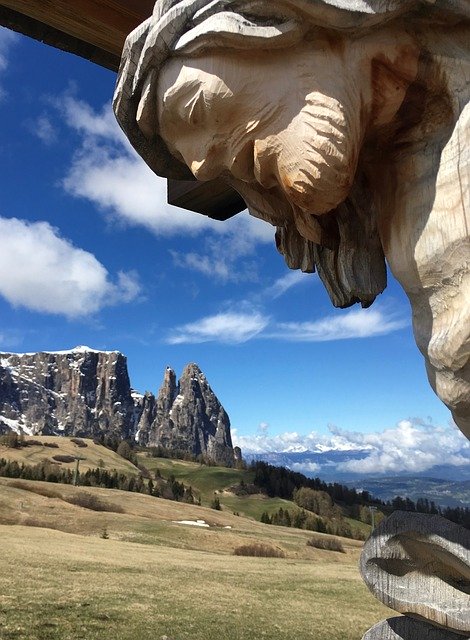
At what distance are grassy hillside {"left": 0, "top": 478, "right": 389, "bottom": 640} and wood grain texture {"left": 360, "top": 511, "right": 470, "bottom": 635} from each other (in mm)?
4595

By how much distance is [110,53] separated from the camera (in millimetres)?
1680

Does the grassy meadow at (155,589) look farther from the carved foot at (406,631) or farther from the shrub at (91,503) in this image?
the shrub at (91,503)

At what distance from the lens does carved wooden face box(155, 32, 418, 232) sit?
2.67 feet

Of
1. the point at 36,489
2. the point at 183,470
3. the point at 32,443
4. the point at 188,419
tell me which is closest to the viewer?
the point at 36,489

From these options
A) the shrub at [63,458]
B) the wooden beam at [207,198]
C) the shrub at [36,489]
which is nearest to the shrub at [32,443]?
the shrub at [63,458]

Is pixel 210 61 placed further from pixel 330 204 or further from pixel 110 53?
pixel 110 53

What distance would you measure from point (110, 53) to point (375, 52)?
111cm

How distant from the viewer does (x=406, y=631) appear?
3.10 ft

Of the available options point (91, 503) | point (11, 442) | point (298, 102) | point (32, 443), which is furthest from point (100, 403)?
point (298, 102)

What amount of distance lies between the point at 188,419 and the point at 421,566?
370 feet

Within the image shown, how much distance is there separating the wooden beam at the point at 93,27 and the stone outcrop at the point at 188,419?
344ft

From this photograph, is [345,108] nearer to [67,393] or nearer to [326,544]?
[326,544]

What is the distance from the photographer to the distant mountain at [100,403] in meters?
108

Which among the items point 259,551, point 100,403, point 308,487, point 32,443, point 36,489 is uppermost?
point 100,403
